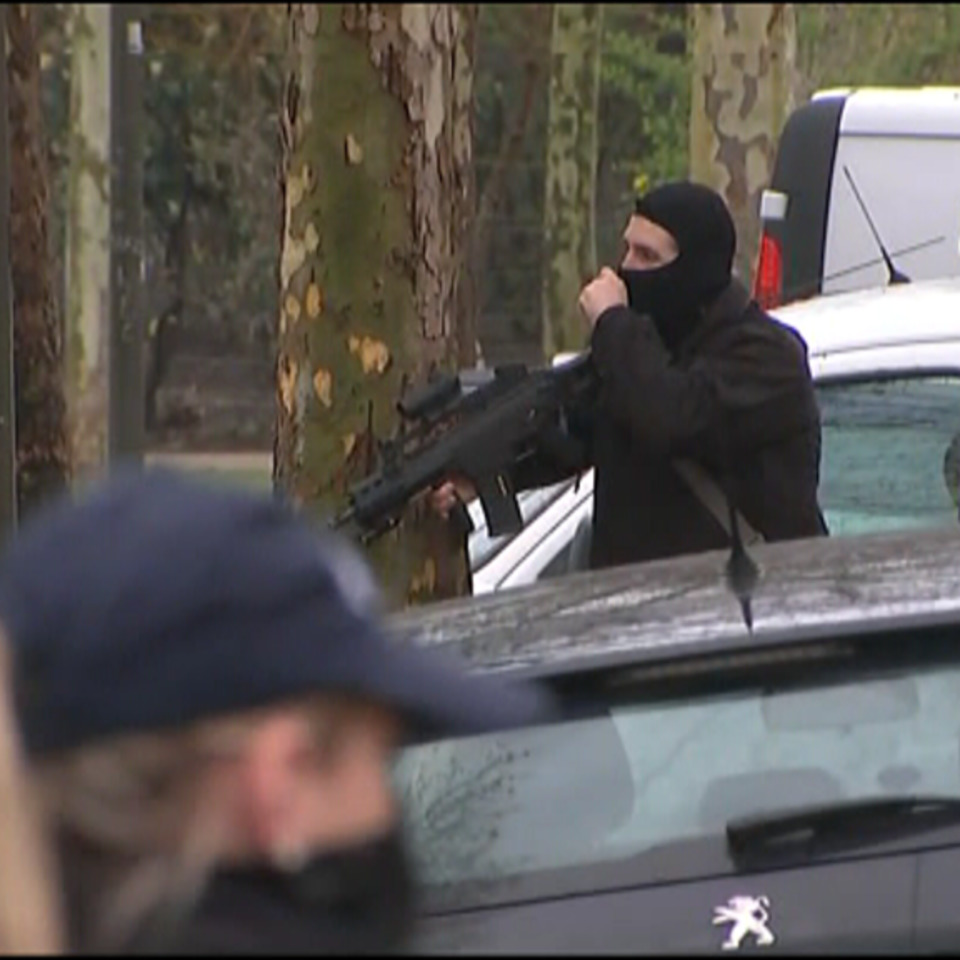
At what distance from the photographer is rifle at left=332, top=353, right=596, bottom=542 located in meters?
6.30

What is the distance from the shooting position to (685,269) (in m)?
6.53

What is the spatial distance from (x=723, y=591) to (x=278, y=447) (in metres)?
3.79

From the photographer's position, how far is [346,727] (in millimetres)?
2016

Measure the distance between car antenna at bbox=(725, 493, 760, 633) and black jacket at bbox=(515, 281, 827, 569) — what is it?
1.62 meters

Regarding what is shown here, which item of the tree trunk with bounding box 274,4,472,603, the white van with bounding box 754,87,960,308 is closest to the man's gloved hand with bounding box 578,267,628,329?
the tree trunk with bounding box 274,4,472,603

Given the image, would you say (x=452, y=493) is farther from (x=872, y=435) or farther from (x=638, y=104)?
(x=638, y=104)

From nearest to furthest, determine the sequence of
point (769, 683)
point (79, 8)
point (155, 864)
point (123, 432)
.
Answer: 1. point (155, 864)
2. point (769, 683)
3. point (123, 432)
4. point (79, 8)

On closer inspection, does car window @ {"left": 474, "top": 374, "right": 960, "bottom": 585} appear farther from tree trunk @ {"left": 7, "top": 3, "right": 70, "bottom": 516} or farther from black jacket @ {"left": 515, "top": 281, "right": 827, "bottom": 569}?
tree trunk @ {"left": 7, "top": 3, "right": 70, "bottom": 516}

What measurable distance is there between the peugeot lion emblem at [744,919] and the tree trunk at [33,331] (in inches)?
387

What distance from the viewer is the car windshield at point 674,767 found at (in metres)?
3.96

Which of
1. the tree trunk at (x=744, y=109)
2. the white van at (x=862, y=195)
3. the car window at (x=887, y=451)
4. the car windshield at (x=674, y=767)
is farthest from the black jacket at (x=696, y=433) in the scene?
the tree trunk at (x=744, y=109)

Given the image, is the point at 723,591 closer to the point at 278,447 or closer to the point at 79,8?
the point at 278,447

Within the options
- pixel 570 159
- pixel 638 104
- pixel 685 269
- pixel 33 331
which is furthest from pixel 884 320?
pixel 638 104

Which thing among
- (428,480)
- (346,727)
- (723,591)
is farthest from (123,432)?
(346,727)
